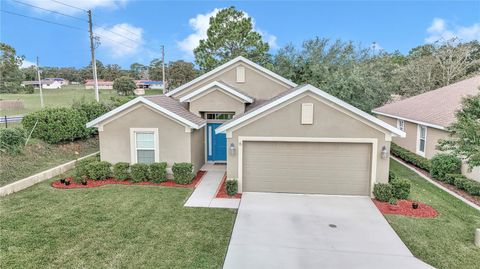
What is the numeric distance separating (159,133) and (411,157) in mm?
13448

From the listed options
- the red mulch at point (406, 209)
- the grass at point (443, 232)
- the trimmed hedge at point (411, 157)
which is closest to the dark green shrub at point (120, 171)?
the red mulch at point (406, 209)

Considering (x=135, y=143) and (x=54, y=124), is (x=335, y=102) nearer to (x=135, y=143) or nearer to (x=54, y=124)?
(x=135, y=143)

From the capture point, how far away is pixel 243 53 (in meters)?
34.8

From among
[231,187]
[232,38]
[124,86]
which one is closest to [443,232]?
[231,187]

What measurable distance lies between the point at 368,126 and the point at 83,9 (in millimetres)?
23029

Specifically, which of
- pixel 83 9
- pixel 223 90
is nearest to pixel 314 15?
pixel 223 90

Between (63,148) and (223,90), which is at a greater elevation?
(223,90)

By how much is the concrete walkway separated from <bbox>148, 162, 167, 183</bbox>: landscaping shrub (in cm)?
158

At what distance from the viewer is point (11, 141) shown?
1257 centimetres

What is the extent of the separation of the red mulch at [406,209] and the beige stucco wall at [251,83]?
8392 mm

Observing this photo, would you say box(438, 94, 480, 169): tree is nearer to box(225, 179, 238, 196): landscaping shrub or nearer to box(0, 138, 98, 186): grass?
box(225, 179, 238, 196): landscaping shrub

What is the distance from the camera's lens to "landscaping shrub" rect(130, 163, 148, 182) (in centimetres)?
1172

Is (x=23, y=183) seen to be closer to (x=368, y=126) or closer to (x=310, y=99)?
(x=310, y=99)

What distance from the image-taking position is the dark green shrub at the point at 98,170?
38.8 ft
